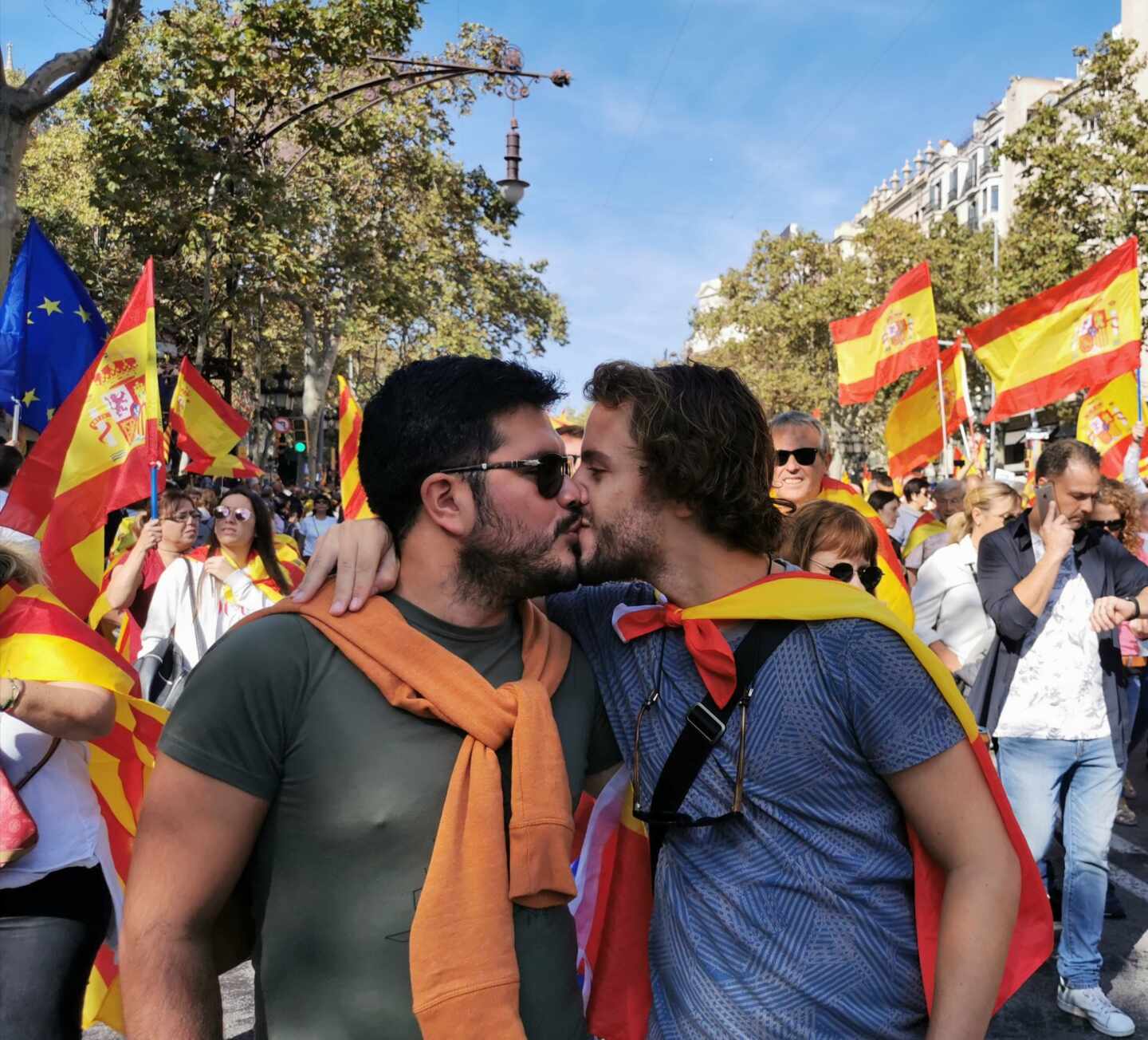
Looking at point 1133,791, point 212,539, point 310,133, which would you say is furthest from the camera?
point 310,133

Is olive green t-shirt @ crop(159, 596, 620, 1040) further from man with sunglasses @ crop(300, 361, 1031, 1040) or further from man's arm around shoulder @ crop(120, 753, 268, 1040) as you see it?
man with sunglasses @ crop(300, 361, 1031, 1040)

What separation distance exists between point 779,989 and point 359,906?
2.09 feet

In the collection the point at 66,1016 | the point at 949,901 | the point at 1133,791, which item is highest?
the point at 949,901

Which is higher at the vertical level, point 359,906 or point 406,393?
point 406,393

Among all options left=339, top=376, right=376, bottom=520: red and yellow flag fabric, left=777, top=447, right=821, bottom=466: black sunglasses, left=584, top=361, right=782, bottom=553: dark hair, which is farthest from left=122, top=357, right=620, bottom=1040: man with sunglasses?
left=339, top=376, right=376, bottom=520: red and yellow flag fabric

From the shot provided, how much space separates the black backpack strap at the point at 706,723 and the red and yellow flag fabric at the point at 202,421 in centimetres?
815

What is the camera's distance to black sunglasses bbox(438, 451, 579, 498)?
1856 millimetres

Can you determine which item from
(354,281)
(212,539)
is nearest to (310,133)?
(354,281)

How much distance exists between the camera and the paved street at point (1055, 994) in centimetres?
405

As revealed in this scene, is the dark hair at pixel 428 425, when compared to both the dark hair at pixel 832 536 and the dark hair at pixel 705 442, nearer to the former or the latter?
the dark hair at pixel 705 442

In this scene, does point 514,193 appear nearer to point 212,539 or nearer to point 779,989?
point 212,539

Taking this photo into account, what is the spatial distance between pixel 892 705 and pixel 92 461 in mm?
4495

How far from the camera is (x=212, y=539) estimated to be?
6.16m

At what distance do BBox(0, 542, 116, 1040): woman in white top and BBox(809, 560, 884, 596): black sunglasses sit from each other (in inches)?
83.4
